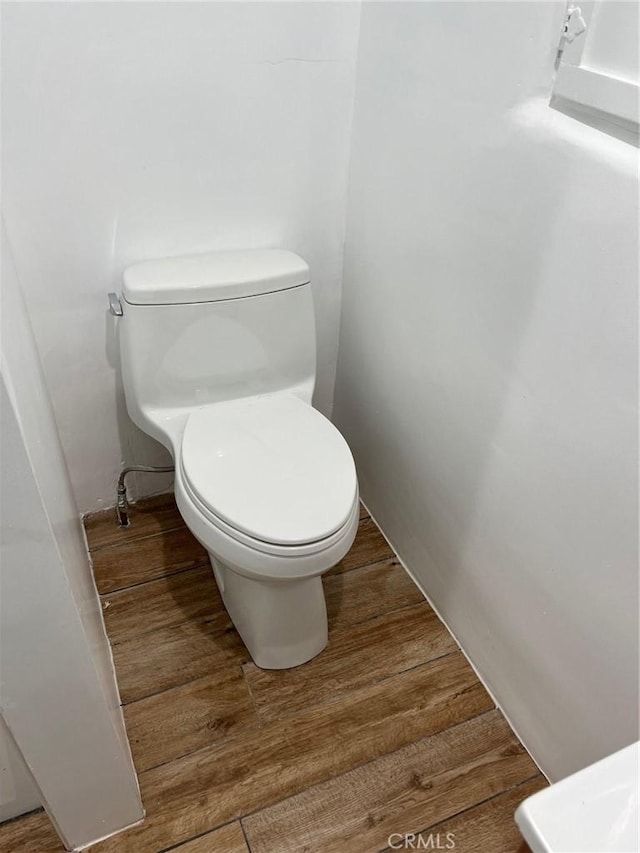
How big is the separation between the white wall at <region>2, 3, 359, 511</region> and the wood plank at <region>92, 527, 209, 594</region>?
0.28m

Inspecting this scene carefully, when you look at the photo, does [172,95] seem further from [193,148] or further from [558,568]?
[558,568]

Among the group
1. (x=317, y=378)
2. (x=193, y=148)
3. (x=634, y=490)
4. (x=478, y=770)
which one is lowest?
(x=478, y=770)

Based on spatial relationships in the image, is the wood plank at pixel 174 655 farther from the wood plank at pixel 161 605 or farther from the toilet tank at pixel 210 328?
the toilet tank at pixel 210 328

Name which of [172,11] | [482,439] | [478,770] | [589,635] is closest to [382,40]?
[172,11]

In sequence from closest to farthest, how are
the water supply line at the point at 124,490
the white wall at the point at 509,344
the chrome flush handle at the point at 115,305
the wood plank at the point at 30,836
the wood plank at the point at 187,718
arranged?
the white wall at the point at 509,344, the wood plank at the point at 30,836, the wood plank at the point at 187,718, the chrome flush handle at the point at 115,305, the water supply line at the point at 124,490

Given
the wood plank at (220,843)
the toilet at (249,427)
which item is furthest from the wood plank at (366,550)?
the wood plank at (220,843)

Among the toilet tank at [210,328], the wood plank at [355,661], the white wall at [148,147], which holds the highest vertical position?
the white wall at [148,147]

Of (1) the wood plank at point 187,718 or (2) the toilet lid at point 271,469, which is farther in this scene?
(1) the wood plank at point 187,718

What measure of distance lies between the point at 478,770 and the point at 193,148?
1.34 meters

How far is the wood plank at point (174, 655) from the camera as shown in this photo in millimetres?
1368

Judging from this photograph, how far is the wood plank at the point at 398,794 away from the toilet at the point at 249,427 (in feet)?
0.91

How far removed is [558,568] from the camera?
1086mm

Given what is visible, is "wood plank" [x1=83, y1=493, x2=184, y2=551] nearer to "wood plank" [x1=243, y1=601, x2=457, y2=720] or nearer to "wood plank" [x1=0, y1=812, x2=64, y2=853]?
"wood plank" [x1=243, y1=601, x2=457, y2=720]

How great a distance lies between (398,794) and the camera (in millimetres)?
1214
